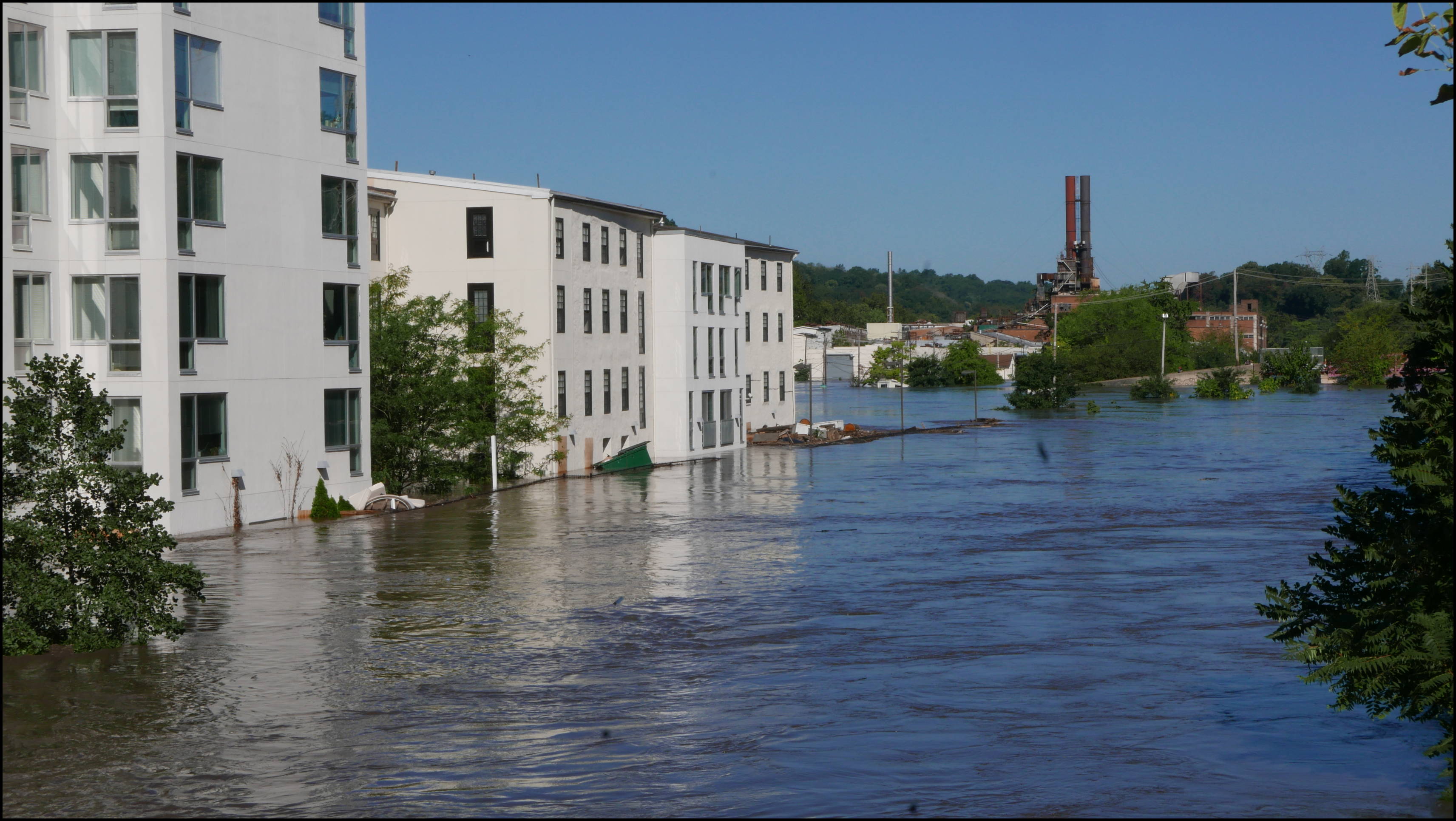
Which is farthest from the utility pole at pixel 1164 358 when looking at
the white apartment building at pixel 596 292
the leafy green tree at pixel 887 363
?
the white apartment building at pixel 596 292

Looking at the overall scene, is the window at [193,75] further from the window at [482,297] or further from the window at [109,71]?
the window at [482,297]

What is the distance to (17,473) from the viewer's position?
1825 centimetres

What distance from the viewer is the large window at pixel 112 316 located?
3234 centimetres

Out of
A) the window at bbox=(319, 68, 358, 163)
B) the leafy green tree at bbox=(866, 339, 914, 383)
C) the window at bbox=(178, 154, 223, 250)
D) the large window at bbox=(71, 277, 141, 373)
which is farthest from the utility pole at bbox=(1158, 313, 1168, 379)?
the large window at bbox=(71, 277, 141, 373)

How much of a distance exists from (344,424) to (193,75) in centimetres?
999

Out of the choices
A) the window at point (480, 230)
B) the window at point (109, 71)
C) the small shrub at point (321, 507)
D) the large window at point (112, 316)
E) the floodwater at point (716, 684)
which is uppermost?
the window at point (109, 71)

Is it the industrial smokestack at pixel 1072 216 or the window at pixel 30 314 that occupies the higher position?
the industrial smokestack at pixel 1072 216

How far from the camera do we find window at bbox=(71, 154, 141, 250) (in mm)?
32344

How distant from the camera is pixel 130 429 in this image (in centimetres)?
3188

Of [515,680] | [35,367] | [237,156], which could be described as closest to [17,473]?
Result: [35,367]

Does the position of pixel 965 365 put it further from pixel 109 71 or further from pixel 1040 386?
pixel 109 71

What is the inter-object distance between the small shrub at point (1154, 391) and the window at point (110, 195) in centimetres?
10352

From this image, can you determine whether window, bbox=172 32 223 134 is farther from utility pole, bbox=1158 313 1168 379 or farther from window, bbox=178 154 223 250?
utility pole, bbox=1158 313 1168 379

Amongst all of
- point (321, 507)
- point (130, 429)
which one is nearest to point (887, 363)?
point (321, 507)
